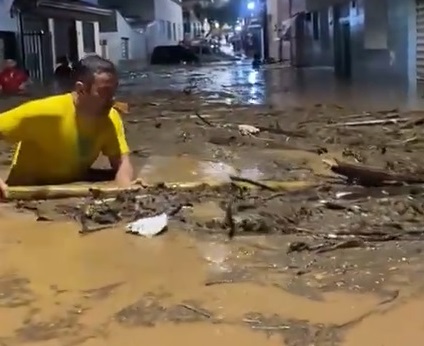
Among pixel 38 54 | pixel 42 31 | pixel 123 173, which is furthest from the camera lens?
pixel 42 31

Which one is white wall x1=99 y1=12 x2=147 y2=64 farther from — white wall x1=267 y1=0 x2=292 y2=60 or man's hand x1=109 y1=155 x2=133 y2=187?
man's hand x1=109 y1=155 x2=133 y2=187

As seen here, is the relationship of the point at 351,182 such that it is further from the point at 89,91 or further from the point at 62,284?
the point at 62,284

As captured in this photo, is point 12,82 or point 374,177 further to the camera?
point 12,82

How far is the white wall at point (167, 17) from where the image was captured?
61.5m

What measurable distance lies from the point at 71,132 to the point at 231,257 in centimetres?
226

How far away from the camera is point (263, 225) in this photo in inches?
212

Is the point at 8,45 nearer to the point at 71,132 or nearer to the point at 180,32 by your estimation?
the point at 71,132

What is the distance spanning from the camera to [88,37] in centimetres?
4256

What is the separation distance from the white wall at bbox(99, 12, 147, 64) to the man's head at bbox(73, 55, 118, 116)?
130ft

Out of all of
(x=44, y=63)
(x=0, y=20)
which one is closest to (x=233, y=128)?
(x=0, y=20)

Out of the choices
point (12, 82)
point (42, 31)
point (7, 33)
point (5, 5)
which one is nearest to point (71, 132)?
point (12, 82)

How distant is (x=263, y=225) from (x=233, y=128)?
606cm

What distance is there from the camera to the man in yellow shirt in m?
6.26

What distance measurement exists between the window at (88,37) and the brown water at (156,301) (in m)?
37.0
